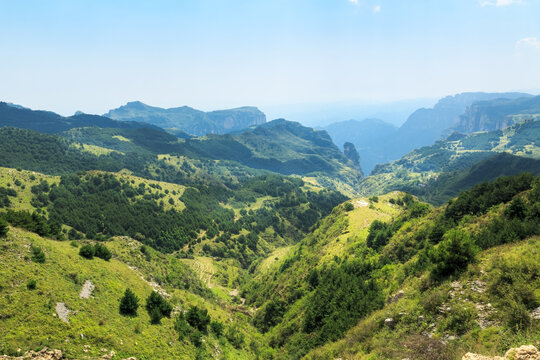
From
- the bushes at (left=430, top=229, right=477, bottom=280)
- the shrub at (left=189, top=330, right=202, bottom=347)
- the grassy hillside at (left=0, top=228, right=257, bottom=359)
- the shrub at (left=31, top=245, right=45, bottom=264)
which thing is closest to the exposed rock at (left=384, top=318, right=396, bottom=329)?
the bushes at (left=430, top=229, right=477, bottom=280)

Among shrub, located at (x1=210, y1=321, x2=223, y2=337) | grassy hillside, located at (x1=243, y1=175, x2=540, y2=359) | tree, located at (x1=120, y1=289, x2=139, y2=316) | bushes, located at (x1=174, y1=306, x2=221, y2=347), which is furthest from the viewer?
shrub, located at (x1=210, y1=321, x2=223, y2=337)

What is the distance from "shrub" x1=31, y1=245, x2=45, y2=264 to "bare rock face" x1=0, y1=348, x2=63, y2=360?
17.7m

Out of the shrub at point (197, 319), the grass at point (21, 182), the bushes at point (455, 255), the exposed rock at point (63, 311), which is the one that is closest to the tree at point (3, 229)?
the exposed rock at point (63, 311)

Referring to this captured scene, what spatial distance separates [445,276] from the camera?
32781mm

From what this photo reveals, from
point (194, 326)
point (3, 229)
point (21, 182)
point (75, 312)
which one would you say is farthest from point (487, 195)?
point (21, 182)

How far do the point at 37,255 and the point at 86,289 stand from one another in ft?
28.7

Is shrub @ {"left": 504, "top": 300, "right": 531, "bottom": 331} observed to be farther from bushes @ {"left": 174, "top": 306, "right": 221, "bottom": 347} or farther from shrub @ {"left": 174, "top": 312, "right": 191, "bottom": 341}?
shrub @ {"left": 174, "top": 312, "right": 191, "bottom": 341}

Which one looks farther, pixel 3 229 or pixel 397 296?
pixel 3 229

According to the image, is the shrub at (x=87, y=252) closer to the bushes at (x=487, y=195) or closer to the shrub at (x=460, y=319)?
the shrub at (x=460, y=319)

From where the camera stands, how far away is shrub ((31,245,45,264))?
128 ft

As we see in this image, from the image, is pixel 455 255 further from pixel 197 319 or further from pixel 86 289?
pixel 86 289

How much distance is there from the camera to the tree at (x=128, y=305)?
40219mm

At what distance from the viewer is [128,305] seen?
40438 millimetres

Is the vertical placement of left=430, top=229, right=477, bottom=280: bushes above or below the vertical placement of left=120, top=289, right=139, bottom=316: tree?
above
